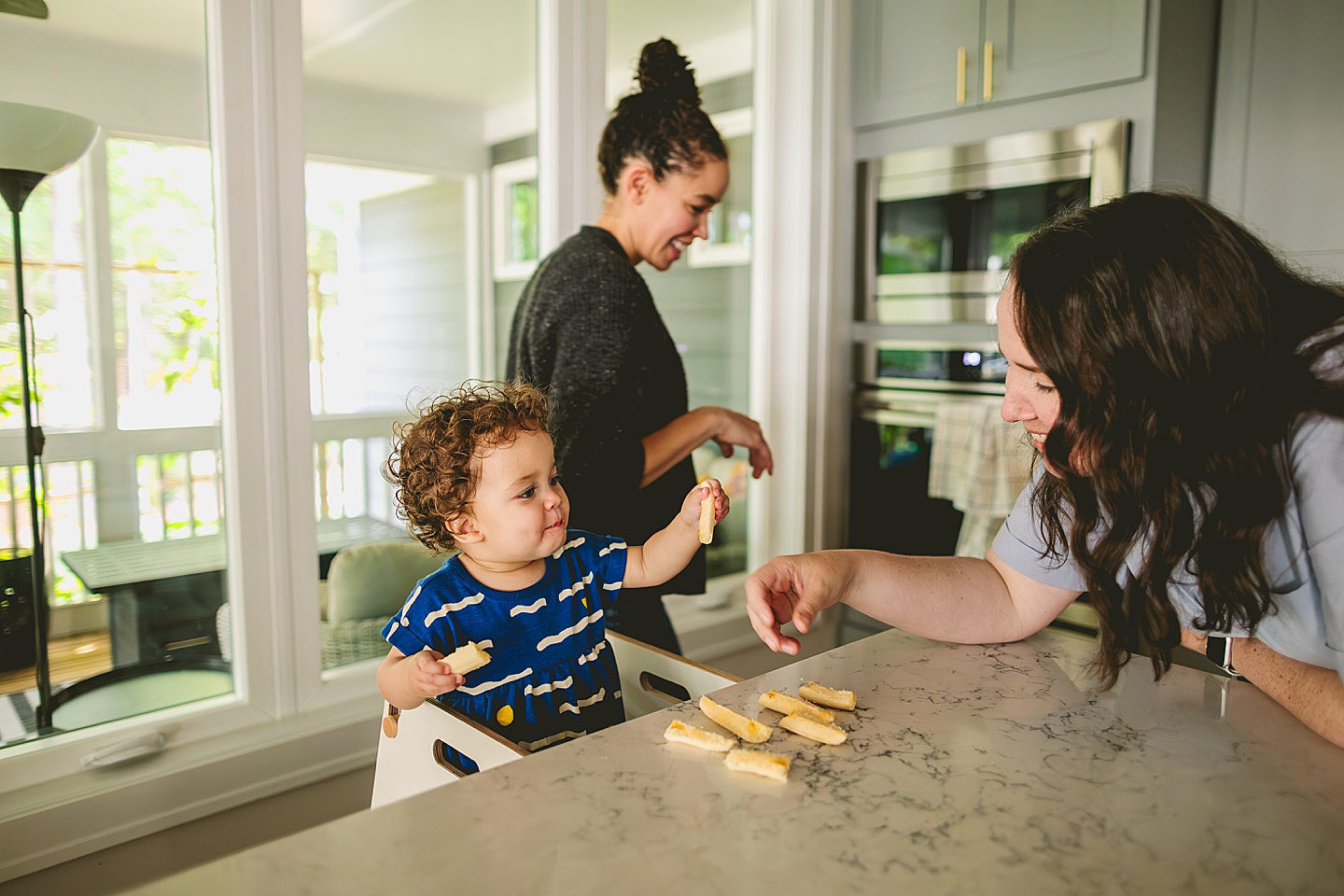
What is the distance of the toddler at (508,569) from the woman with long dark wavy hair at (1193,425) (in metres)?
0.35

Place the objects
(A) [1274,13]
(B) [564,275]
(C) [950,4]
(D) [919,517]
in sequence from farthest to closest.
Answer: (D) [919,517] → (C) [950,4] → (A) [1274,13] → (B) [564,275]

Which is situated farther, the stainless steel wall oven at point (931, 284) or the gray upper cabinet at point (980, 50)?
the stainless steel wall oven at point (931, 284)

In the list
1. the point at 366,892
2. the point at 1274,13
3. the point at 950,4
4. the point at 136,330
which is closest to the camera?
the point at 366,892

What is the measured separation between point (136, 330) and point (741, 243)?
5.38 ft

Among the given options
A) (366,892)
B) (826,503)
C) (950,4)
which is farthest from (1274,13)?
(366,892)

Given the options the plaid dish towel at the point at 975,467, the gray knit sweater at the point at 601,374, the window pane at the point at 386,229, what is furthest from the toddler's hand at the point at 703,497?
the plaid dish towel at the point at 975,467

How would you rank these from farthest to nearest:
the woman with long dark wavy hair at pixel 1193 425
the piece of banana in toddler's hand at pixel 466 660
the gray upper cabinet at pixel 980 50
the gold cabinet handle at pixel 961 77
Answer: the gold cabinet handle at pixel 961 77 < the gray upper cabinet at pixel 980 50 < the piece of banana in toddler's hand at pixel 466 660 < the woman with long dark wavy hair at pixel 1193 425

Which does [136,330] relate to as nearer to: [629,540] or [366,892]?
[629,540]

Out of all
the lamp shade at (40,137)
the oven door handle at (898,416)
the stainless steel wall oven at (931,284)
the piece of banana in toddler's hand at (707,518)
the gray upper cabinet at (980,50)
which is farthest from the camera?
the oven door handle at (898,416)

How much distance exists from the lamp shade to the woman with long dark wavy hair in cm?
136

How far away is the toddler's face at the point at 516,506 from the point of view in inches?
47.9

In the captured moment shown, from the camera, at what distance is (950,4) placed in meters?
2.48

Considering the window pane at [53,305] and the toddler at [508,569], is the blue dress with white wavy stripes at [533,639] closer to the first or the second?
the toddler at [508,569]

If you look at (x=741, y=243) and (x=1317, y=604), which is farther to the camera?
(x=741, y=243)
